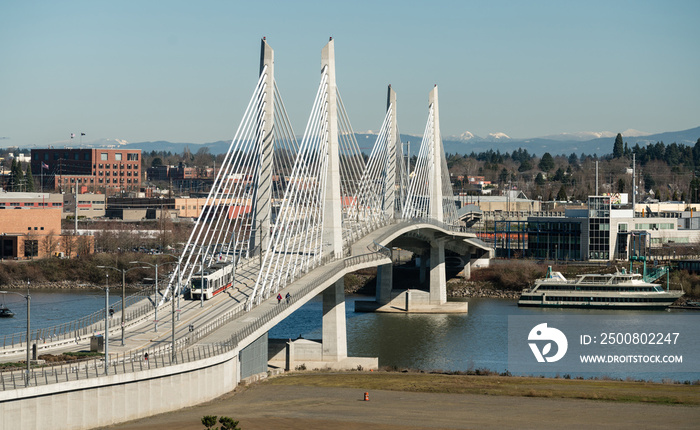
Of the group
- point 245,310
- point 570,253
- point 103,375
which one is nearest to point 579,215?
point 570,253

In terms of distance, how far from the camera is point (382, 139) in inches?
3428

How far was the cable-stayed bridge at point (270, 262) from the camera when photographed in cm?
4003

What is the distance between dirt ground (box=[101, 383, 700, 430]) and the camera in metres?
38.1

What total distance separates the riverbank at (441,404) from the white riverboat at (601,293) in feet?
129

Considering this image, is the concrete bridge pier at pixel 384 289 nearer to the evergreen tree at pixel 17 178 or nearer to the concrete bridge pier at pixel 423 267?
the concrete bridge pier at pixel 423 267

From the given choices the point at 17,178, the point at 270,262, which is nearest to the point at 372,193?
the point at 270,262

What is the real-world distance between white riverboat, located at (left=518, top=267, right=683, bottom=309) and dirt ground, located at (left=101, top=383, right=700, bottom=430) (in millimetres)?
45982

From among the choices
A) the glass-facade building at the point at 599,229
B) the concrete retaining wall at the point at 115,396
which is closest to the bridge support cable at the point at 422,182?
the glass-facade building at the point at 599,229

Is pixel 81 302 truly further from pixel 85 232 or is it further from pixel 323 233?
pixel 85 232

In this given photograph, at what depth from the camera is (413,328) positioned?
77312 millimetres

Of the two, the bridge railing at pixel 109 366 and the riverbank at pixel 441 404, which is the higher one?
the bridge railing at pixel 109 366

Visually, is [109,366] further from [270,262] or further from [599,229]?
[599,229]

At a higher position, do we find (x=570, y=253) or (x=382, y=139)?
(x=382, y=139)

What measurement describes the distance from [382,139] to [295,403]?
47309mm
